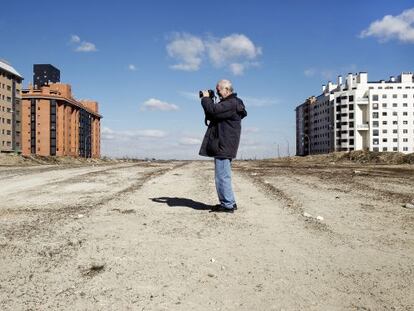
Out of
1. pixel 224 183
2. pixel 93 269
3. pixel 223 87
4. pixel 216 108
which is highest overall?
pixel 223 87

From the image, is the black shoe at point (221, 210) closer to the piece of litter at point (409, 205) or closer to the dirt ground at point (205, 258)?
the dirt ground at point (205, 258)

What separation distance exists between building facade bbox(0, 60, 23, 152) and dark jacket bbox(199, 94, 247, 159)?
106 m

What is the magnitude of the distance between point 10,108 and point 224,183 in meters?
114

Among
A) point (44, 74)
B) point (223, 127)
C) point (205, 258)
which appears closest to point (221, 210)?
point (223, 127)

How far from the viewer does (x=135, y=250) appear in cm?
395

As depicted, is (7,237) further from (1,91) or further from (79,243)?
(1,91)

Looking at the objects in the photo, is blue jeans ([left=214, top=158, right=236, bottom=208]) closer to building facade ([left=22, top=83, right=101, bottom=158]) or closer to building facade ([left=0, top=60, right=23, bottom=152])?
building facade ([left=0, top=60, right=23, bottom=152])

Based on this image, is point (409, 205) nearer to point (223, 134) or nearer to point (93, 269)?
point (223, 134)

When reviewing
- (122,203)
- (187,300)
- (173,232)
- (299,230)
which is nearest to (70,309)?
(187,300)

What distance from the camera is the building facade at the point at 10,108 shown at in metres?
105

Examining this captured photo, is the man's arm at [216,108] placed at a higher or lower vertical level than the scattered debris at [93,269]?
higher

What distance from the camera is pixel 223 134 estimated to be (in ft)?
21.5

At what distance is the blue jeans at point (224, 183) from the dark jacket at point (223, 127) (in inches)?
4.9

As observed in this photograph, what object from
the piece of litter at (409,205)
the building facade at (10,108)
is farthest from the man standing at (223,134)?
the building facade at (10,108)
